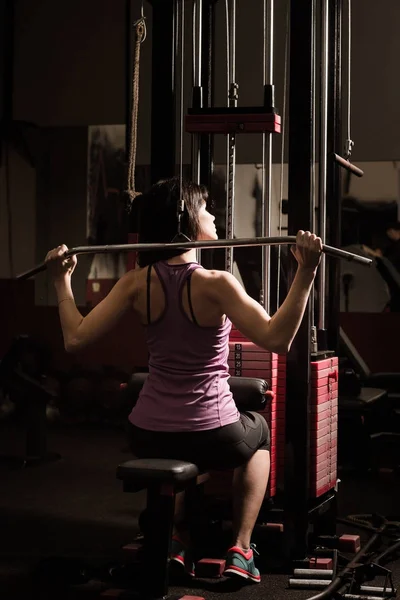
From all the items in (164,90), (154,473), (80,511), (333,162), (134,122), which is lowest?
(80,511)

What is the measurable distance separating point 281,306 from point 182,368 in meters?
0.41

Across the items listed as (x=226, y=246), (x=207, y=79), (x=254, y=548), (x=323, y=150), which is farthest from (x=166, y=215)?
(x=254, y=548)

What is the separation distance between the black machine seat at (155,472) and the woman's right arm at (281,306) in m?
0.41

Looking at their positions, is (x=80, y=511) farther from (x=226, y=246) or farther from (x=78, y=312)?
(x=226, y=246)

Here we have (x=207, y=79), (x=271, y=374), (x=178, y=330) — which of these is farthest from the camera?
(x=207, y=79)

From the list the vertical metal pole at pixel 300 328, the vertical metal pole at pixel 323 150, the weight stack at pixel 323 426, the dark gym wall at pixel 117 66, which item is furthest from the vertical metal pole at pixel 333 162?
the dark gym wall at pixel 117 66

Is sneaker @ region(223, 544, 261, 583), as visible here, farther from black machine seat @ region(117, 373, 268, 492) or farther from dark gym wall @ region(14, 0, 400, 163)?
dark gym wall @ region(14, 0, 400, 163)

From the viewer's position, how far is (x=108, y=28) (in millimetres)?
7164

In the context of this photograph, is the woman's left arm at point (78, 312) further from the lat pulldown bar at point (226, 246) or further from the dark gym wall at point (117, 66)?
the dark gym wall at point (117, 66)

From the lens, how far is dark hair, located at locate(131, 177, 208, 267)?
9.32 ft

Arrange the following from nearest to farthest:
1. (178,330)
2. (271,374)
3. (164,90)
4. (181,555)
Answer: (178,330) → (181,555) → (271,374) → (164,90)

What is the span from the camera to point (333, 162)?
3846mm

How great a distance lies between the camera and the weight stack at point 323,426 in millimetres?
3334

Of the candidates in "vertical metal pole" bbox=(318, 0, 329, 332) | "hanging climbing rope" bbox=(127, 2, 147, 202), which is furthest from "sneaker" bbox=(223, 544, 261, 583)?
"hanging climbing rope" bbox=(127, 2, 147, 202)
